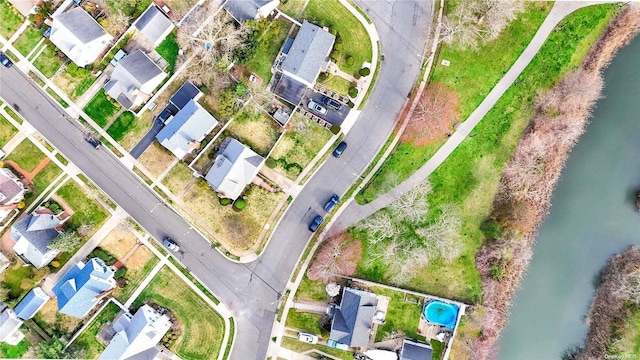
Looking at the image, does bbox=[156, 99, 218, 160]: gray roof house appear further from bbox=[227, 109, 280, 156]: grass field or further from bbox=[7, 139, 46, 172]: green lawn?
bbox=[7, 139, 46, 172]: green lawn

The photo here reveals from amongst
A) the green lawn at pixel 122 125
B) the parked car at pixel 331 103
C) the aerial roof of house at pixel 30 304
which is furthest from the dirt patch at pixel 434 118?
the aerial roof of house at pixel 30 304

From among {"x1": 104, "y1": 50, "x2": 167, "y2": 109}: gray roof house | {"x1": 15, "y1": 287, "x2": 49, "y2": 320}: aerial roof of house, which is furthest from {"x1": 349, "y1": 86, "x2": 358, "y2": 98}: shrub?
{"x1": 15, "y1": 287, "x2": 49, "y2": 320}: aerial roof of house

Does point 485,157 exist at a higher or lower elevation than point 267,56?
higher

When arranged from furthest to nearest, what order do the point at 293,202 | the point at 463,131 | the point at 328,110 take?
the point at 463,131 < the point at 293,202 < the point at 328,110

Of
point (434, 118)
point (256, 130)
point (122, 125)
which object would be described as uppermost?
point (434, 118)

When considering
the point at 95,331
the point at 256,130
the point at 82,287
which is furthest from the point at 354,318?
the point at 95,331

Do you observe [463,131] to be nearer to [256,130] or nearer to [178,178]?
[256,130]

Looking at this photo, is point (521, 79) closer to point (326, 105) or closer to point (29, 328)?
point (326, 105)
